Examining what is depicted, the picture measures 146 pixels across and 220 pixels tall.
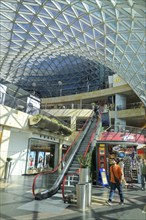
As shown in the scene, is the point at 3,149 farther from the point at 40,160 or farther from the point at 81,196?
the point at 81,196

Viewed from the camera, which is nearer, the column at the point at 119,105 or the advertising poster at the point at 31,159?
the advertising poster at the point at 31,159

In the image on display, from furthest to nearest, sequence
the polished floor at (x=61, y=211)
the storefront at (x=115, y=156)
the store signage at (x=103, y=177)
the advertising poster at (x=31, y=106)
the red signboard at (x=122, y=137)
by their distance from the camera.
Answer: the red signboard at (x=122, y=137) < the advertising poster at (x=31, y=106) < the storefront at (x=115, y=156) < the store signage at (x=103, y=177) < the polished floor at (x=61, y=211)

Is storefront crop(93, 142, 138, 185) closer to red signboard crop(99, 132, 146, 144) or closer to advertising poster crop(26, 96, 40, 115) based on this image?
red signboard crop(99, 132, 146, 144)

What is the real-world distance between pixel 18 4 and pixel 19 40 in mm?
9410

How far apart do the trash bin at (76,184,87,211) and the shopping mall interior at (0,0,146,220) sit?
0.04 m

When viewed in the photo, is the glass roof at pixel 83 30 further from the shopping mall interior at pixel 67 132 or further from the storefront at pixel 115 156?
the storefront at pixel 115 156

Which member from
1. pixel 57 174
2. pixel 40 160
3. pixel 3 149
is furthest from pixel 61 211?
pixel 40 160

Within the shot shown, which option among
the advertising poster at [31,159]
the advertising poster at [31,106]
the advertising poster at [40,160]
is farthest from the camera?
the advertising poster at [40,160]

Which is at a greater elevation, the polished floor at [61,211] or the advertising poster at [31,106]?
the advertising poster at [31,106]

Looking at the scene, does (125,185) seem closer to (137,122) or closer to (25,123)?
(25,123)

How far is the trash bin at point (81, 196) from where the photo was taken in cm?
856

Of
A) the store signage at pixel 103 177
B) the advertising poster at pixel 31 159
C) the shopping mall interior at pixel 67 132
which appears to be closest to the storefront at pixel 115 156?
the shopping mall interior at pixel 67 132

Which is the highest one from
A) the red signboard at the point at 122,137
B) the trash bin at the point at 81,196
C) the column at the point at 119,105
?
the column at the point at 119,105

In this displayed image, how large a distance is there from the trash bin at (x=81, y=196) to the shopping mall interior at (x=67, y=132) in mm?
40
